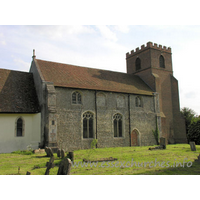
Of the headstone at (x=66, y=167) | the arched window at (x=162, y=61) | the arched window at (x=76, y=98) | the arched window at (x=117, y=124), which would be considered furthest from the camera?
the arched window at (x=162, y=61)

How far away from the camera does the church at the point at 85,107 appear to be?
715 inches

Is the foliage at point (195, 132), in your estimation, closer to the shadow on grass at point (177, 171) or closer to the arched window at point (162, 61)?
the arched window at point (162, 61)

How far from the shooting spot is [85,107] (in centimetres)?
2047

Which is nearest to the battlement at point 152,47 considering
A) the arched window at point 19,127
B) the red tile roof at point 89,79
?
the red tile roof at point 89,79

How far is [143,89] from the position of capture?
2558 cm

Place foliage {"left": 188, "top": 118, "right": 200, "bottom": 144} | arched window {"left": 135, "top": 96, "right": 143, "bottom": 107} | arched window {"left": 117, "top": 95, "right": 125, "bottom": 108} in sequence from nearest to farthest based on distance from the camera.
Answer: arched window {"left": 117, "top": 95, "right": 125, "bottom": 108}
foliage {"left": 188, "top": 118, "right": 200, "bottom": 144}
arched window {"left": 135, "top": 96, "right": 143, "bottom": 107}

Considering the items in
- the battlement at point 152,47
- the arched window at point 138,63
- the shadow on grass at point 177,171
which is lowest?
the shadow on grass at point 177,171

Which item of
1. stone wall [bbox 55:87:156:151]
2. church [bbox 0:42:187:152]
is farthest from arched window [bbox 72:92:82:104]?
stone wall [bbox 55:87:156:151]

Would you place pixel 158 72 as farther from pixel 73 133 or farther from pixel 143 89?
pixel 73 133

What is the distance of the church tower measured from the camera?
2716 cm

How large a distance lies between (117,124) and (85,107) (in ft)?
13.8

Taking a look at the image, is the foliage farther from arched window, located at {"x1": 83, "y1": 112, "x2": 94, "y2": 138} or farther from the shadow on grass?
the shadow on grass

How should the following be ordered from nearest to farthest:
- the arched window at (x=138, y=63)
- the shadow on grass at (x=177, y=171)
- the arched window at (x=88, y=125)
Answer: the shadow on grass at (x=177, y=171), the arched window at (x=88, y=125), the arched window at (x=138, y=63)

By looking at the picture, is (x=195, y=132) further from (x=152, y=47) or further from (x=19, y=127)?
(x=19, y=127)
